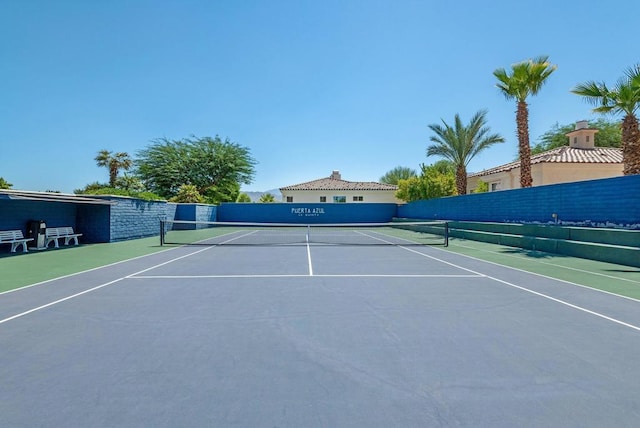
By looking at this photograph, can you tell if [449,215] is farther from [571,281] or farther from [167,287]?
[167,287]

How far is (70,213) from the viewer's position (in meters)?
19.0

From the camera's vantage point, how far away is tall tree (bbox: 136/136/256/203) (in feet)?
148

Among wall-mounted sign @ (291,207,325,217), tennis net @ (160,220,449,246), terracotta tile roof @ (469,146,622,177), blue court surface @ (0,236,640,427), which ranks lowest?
blue court surface @ (0,236,640,427)

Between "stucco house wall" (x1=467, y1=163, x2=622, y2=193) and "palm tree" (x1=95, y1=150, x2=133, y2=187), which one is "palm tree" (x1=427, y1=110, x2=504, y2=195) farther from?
"palm tree" (x1=95, y1=150, x2=133, y2=187)

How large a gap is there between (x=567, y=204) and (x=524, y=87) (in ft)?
27.8

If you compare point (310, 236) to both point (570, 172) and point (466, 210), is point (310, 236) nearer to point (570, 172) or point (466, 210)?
point (466, 210)

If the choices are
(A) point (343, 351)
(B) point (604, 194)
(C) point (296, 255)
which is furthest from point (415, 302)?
(B) point (604, 194)

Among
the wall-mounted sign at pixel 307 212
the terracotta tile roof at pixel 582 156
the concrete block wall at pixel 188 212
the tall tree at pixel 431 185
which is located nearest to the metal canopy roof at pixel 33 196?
the concrete block wall at pixel 188 212

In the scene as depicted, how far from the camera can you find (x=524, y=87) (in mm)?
19719

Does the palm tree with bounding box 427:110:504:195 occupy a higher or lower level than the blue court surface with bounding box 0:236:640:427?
higher

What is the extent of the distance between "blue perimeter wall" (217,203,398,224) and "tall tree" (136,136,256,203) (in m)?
6.51

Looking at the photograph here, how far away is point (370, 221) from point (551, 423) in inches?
1435

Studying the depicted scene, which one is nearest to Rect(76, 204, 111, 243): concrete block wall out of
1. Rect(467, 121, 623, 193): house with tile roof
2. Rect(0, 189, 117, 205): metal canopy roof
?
Rect(0, 189, 117, 205): metal canopy roof

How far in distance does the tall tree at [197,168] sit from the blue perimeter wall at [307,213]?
6.51 metres
